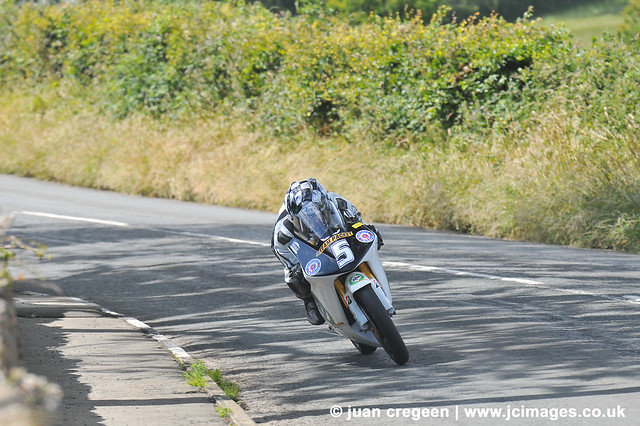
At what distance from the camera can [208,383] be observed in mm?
7227

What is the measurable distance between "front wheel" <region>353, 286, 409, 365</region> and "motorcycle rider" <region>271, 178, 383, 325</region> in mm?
664

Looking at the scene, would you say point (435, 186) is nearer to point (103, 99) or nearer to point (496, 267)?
point (496, 267)

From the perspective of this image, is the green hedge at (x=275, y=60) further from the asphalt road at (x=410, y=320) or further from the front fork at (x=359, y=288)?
the front fork at (x=359, y=288)

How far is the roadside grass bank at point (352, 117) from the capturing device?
1573 cm

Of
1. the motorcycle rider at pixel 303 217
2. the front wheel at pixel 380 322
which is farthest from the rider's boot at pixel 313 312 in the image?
the front wheel at pixel 380 322

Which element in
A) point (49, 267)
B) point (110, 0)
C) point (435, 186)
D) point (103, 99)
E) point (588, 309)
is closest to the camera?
point (588, 309)

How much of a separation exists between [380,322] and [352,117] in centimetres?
1404

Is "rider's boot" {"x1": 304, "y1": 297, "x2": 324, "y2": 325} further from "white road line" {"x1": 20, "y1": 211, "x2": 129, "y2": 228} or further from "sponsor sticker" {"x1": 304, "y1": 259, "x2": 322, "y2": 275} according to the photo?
"white road line" {"x1": 20, "y1": 211, "x2": 129, "y2": 228}

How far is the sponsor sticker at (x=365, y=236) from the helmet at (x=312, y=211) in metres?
0.21

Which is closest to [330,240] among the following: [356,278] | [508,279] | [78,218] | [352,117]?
[356,278]

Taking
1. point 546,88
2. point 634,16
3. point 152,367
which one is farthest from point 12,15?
point 634,16

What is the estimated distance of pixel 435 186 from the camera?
54.8 feet

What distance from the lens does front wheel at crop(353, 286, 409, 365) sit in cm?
731

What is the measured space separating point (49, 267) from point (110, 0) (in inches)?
740
